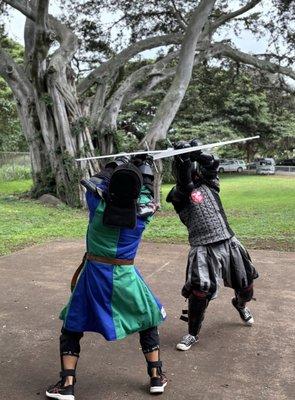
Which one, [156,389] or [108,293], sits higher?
[108,293]

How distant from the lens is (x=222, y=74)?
22.8 metres

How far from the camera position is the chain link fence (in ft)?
93.9

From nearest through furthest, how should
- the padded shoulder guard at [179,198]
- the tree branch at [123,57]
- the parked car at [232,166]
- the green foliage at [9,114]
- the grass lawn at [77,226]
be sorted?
the padded shoulder guard at [179,198] → the grass lawn at [77,226] → the tree branch at [123,57] → the green foliage at [9,114] → the parked car at [232,166]

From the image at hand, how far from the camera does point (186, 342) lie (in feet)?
13.6

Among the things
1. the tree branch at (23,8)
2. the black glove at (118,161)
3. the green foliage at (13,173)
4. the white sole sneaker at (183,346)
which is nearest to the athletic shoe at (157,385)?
the white sole sneaker at (183,346)

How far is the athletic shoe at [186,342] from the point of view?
412 centimetres

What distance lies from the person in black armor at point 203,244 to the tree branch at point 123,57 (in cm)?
1376

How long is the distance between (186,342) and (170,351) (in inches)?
5.9

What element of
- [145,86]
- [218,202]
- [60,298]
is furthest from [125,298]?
[145,86]

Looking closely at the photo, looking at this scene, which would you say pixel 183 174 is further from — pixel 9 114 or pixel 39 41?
pixel 9 114

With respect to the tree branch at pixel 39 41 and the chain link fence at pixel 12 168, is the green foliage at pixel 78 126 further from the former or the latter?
the chain link fence at pixel 12 168

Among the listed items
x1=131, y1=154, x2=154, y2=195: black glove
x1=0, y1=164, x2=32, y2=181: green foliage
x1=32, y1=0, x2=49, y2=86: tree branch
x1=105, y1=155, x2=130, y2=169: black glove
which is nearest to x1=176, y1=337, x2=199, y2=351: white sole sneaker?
x1=131, y1=154, x2=154, y2=195: black glove

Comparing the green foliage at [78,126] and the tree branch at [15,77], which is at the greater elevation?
the tree branch at [15,77]

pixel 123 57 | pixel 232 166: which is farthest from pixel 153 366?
pixel 232 166
